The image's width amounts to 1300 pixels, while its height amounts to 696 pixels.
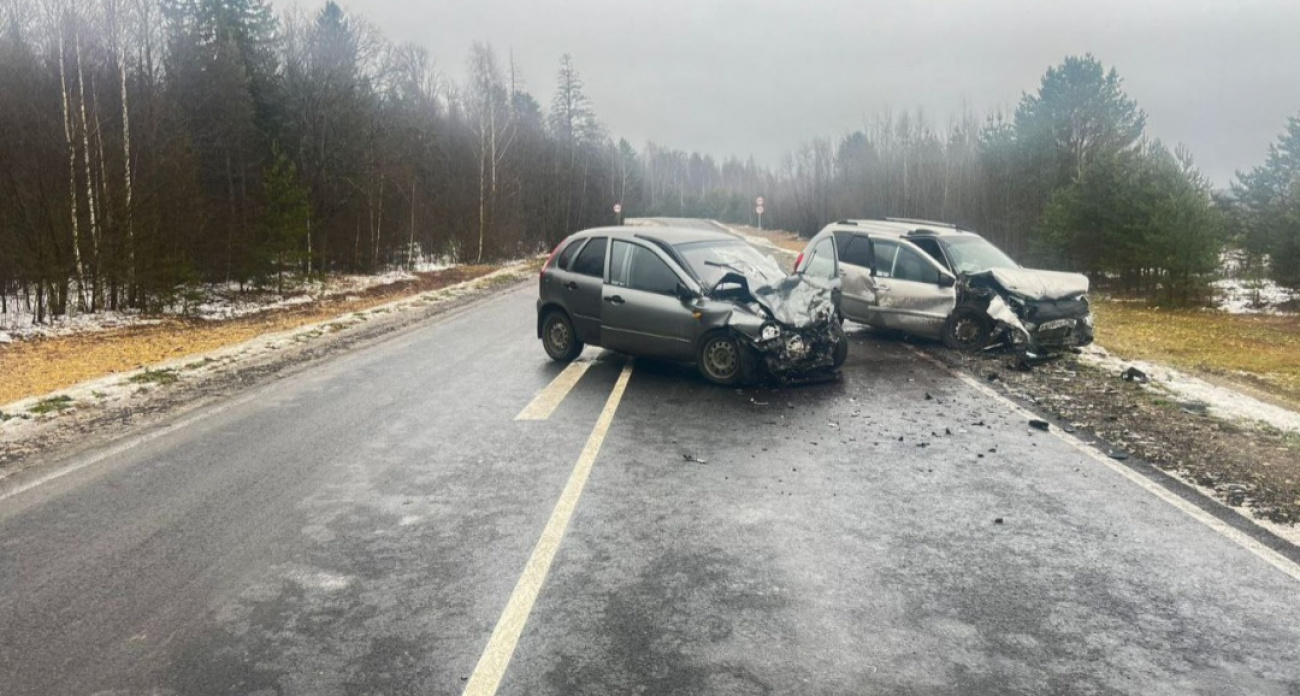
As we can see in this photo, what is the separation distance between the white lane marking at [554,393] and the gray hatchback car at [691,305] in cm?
46

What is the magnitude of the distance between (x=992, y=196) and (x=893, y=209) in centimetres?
2321

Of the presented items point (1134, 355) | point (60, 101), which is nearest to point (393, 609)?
point (1134, 355)

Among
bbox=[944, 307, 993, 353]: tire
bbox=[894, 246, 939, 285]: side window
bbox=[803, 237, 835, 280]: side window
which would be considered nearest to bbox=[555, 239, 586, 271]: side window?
bbox=[803, 237, 835, 280]: side window

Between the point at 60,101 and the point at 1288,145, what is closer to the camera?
the point at 60,101

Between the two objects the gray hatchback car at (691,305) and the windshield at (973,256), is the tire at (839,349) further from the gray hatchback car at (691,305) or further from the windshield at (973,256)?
the windshield at (973,256)

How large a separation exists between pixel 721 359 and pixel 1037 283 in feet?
18.0

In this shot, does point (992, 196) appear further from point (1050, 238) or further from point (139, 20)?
point (139, 20)

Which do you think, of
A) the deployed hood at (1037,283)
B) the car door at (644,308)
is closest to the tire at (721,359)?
the car door at (644,308)

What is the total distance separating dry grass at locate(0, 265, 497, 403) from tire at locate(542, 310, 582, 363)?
5.05 metres

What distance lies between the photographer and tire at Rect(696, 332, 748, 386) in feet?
31.1

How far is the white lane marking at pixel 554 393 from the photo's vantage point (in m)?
8.38

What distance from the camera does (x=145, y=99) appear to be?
2325 cm

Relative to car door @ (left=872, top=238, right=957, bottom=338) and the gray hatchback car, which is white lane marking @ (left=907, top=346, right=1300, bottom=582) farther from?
car door @ (left=872, top=238, right=957, bottom=338)

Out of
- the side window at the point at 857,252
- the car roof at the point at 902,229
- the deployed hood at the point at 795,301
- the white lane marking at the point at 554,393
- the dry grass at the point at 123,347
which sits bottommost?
the dry grass at the point at 123,347
